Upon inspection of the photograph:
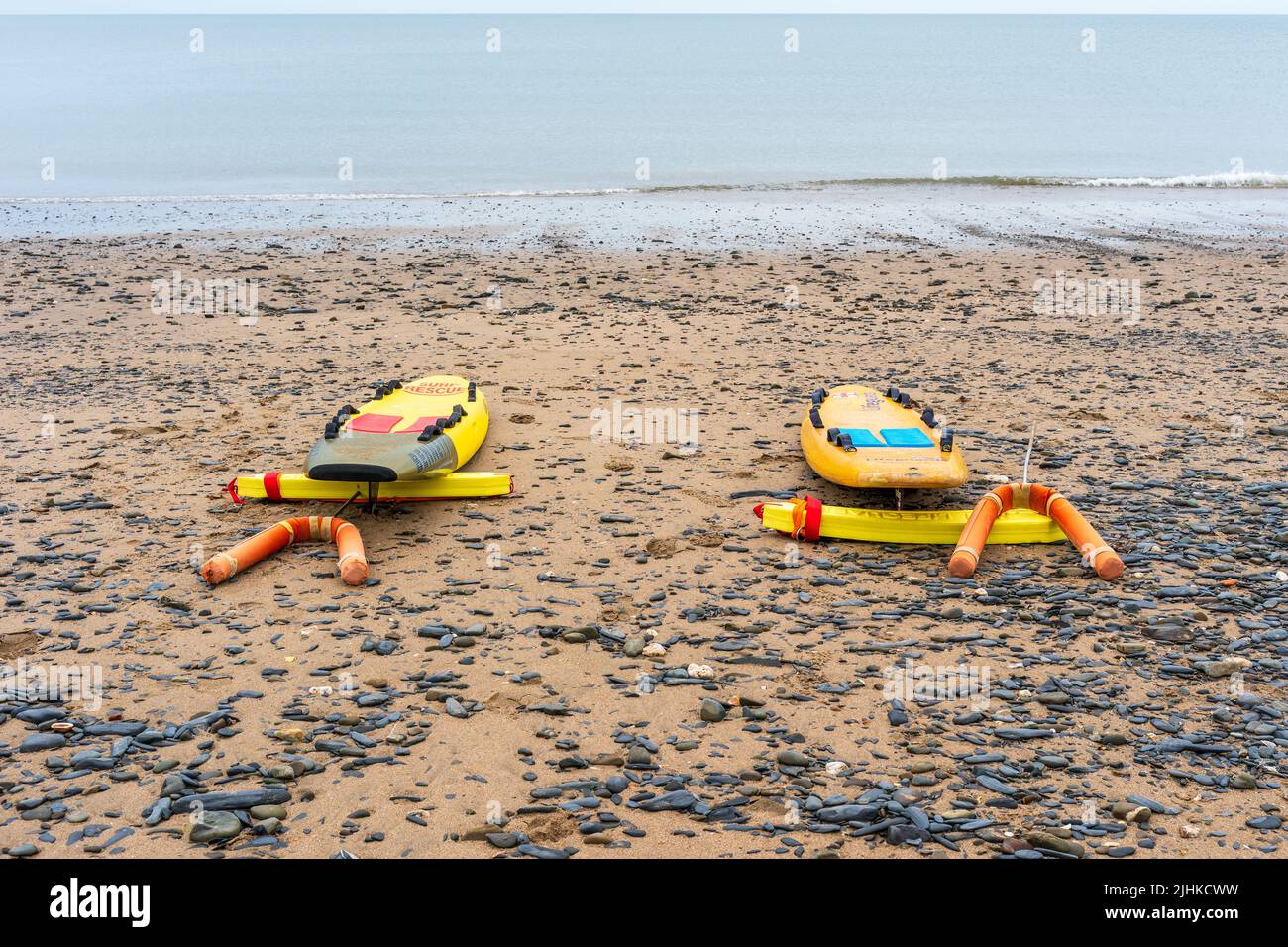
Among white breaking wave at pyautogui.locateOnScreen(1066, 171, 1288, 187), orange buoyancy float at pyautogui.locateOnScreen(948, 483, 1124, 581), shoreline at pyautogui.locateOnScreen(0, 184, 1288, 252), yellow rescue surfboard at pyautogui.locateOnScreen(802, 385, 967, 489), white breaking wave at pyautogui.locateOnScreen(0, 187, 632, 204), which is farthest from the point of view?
white breaking wave at pyautogui.locateOnScreen(1066, 171, 1288, 187)

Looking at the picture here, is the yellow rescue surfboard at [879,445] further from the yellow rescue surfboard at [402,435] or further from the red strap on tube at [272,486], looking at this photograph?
the red strap on tube at [272,486]

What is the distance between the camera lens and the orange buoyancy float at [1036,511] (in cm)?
688

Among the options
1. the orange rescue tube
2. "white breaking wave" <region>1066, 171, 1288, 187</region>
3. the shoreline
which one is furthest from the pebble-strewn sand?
"white breaking wave" <region>1066, 171, 1288, 187</region>

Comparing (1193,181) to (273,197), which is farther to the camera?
(1193,181)

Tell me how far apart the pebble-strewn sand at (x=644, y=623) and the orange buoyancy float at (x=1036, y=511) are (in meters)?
0.15

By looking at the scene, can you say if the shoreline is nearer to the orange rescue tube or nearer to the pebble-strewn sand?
the pebble-strewn sand

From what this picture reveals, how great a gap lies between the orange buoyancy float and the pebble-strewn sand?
6.0 inches

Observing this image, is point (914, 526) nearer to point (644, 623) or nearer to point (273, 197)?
point (644, 623)

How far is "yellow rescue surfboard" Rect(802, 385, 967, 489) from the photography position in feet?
25.3

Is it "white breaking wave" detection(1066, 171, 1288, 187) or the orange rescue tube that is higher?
"white breaking wave" detection(1066, 171, 1288, 187)

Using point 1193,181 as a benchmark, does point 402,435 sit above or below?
below

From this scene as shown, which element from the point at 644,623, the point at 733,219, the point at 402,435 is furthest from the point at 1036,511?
the point at 733,219

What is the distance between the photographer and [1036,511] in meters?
7.66

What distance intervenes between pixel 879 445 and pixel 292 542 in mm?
4355
